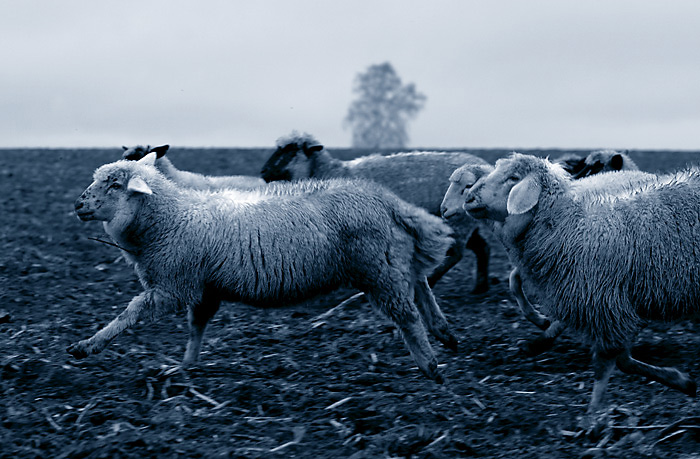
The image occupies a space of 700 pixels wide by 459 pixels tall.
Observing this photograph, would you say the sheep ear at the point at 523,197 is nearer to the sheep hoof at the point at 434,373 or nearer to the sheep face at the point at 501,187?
the sheep face at the point at 501,187

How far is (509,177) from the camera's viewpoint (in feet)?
21.0

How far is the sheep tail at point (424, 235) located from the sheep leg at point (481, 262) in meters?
2.51

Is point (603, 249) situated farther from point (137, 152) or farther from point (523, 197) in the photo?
point (137, 152)

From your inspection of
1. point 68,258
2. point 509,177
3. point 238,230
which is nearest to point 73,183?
point 68,258

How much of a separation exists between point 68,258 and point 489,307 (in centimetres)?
523

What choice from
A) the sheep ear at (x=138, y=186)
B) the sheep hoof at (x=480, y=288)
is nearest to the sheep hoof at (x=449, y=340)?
the sheep hoof at (x=480, y=288)

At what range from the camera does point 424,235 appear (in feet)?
22.7

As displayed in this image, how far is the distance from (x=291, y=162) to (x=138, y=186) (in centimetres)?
398

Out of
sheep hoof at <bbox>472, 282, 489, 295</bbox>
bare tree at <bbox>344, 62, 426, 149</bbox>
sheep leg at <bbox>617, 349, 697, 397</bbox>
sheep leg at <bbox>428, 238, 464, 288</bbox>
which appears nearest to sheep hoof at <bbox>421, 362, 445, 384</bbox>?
sheep leg at <bbox>617, 349, 697, 397</bbox>

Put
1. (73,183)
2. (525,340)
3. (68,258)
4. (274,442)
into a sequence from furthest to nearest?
(73,183)
(68,258)
(525,340)
(274,442)

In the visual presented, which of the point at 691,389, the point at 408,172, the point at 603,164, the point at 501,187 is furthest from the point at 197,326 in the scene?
the point at 603,164

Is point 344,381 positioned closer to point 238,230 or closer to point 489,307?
point 238,230

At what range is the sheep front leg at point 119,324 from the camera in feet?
Result: 21.0

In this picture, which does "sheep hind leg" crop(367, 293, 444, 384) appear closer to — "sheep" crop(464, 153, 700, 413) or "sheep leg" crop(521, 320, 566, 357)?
"sheep" crop(464, 153, 700, 413)
